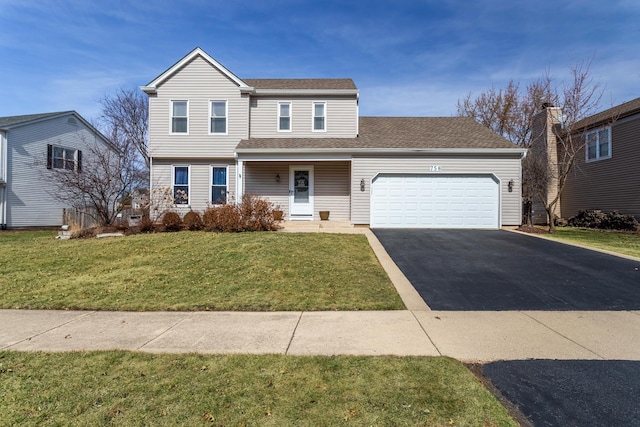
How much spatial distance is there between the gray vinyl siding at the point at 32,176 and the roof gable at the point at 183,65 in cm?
868

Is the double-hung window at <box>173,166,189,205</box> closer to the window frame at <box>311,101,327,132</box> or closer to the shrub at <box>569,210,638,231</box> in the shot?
the window frame at <box>311,101,327,132</box>

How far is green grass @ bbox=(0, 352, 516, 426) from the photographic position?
2678mm

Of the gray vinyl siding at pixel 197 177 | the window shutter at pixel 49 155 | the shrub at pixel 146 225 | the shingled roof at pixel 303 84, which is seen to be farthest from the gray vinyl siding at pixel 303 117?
the window shutter at pixel 49 155

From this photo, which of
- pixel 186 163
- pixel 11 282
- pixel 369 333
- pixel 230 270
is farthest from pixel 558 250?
pixel 186 163

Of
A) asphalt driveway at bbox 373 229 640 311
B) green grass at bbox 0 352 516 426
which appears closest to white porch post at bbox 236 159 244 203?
asphalt driveway at bbox 373 229 640 311

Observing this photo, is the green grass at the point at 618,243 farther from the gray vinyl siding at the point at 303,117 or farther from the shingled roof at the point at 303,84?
the shingled roof at the point at 303,84

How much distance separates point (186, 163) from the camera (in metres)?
16.4

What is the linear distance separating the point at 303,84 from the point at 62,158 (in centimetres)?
1506

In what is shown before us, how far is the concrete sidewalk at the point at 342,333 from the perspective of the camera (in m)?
3.98

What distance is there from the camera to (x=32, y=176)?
63.6 feet

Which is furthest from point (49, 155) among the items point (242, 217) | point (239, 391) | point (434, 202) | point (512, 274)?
point (512, 274)

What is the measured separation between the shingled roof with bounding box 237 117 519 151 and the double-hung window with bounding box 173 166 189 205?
10.7 ft

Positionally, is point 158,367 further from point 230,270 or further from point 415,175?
point 415,175

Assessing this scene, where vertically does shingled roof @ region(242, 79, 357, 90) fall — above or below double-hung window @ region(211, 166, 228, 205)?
above
